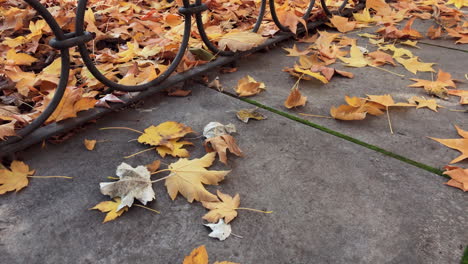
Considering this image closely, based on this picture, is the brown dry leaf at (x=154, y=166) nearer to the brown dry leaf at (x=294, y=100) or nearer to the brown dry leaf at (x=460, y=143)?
the brown dry leaf at (x=294, y=100)

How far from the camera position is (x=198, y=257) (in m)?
1.00

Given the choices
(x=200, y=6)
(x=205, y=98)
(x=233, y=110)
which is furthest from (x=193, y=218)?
(x=200, y=6)

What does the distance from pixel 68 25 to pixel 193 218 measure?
5.73 feet

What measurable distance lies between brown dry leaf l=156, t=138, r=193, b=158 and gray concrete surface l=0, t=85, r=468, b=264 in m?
0.04

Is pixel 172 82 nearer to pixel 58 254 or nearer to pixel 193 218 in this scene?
pixel 193 218

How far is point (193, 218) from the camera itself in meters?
1.14

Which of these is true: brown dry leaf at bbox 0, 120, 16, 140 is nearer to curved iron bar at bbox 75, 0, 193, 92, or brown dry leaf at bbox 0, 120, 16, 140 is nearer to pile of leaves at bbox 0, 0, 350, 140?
pile of leaves at bbox 0, 0, 350, 140

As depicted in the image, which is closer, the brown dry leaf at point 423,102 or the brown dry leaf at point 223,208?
the brown dry leaf at point 223,208

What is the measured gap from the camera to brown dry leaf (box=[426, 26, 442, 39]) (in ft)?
8.42

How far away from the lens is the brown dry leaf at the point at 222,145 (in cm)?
139

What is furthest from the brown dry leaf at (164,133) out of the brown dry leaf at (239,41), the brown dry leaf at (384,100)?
the brown dry leaf at (384,100)

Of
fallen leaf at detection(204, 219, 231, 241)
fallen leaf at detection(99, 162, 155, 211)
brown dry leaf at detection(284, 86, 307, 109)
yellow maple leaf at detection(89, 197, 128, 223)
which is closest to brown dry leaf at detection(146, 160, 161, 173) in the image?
fallen leaf at detection(99, 162, 155, 211)

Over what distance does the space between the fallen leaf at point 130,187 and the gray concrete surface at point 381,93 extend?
769 millimetres

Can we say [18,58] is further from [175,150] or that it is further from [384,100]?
[384,100]
